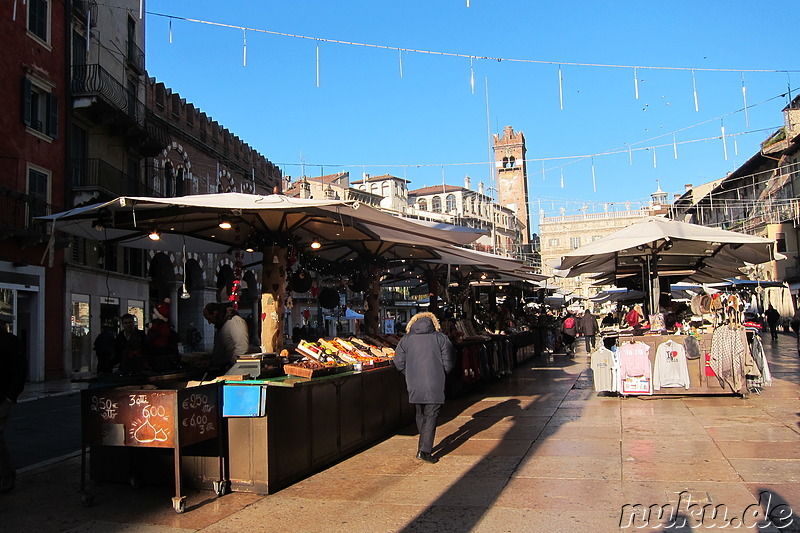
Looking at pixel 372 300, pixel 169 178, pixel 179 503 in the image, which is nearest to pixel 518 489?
pixel 179 503

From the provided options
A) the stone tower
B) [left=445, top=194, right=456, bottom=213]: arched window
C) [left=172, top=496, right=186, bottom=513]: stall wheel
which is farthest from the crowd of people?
the stone tower

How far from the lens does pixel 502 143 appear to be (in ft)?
404

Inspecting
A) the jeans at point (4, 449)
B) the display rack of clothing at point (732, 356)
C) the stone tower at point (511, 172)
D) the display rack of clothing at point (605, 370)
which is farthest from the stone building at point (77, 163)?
the stone tower at point (511, 172)

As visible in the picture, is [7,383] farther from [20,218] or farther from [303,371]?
[20,218]

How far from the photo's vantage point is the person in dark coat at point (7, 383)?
647 centimetres

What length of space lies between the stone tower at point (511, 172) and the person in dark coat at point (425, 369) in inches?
4226

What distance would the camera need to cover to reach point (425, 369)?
7.63 m

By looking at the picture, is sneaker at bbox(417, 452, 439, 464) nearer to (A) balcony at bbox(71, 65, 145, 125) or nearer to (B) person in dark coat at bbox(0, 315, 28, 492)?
(B) person in dark coat at bbox(0, 315, 28, 492)

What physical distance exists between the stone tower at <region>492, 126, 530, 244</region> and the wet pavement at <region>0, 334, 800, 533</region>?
10665 cm

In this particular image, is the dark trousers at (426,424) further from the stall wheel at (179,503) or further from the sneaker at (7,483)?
the sneaker at (7,483)

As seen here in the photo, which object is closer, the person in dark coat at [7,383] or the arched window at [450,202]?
the person in dark coat at [7,383]

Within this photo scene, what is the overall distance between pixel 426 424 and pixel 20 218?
1657cm

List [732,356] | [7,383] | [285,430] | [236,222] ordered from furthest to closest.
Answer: [732,356] → [236,222] → [7,383] → [285,430]

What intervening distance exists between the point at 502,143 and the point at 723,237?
376 feet
